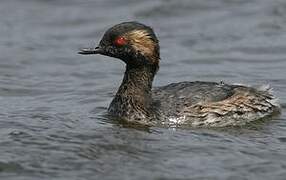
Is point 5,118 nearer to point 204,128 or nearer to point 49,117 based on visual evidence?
point 49,117

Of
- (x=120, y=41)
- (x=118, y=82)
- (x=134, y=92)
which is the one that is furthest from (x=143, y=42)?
(x=118, y=82)

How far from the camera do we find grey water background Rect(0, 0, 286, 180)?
392 inches

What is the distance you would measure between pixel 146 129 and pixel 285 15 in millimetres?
8015

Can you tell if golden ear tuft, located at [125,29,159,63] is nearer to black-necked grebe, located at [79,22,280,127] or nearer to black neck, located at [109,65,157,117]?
black-necked grebe, located at [79,22,280,127]

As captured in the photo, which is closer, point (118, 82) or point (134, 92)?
point (134, 92)

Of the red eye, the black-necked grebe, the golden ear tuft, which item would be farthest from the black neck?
the red eye

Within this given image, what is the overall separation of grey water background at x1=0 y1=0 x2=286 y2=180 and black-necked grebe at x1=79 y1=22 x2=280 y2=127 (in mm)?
286

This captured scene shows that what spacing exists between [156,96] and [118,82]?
2672 mm

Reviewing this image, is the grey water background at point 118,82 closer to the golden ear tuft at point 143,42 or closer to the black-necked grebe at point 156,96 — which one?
the black-necked grebe at point 156,96

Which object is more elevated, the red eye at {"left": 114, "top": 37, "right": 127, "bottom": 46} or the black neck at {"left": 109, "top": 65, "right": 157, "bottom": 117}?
the red eye at {"left": 114, "top": 37, "right": 127, "bottom": 46}

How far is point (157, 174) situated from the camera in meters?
9.62

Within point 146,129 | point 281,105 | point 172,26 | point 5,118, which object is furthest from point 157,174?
point 172,26

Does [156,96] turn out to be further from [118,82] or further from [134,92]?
[118,82]

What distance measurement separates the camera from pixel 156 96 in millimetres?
12484
